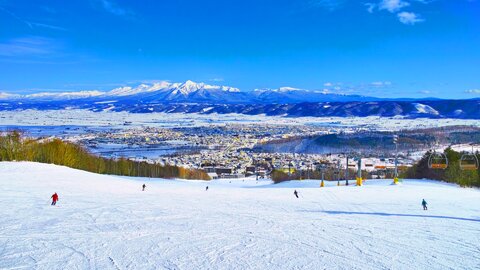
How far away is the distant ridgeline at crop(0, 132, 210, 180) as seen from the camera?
132 feet

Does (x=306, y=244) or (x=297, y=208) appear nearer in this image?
(x=306, y=244)

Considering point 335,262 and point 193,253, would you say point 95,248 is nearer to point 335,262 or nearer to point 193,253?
point 193,253

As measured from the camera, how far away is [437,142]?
108m

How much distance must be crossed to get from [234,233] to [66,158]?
37839 mm

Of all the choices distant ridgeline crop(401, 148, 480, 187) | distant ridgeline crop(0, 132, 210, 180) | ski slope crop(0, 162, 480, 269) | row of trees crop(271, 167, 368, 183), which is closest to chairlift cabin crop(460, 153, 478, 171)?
ski slope crop(0, 162, 480, 269)

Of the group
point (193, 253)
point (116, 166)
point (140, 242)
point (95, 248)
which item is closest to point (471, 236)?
point (193, 253)

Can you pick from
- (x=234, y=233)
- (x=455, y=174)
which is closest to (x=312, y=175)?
(x=455, y=174)

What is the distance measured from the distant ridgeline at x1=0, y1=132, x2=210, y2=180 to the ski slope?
68.6ft

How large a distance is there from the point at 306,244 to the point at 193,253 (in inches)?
126

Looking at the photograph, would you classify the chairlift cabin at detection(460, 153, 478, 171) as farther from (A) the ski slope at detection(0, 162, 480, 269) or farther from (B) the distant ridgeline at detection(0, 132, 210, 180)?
(B) the distant ridgeline at detection(0, 132, 210, 180)

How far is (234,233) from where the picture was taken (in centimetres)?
1277

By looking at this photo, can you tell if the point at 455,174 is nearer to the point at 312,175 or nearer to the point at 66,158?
the point at 312,175

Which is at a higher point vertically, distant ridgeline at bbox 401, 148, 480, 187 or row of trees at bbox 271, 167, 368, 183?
distant ridgeline at bbox 401, 148, 480, 187

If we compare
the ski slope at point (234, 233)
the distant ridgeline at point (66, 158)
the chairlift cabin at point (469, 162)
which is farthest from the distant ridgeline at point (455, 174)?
the distant ridgeline at point (66, 158)
